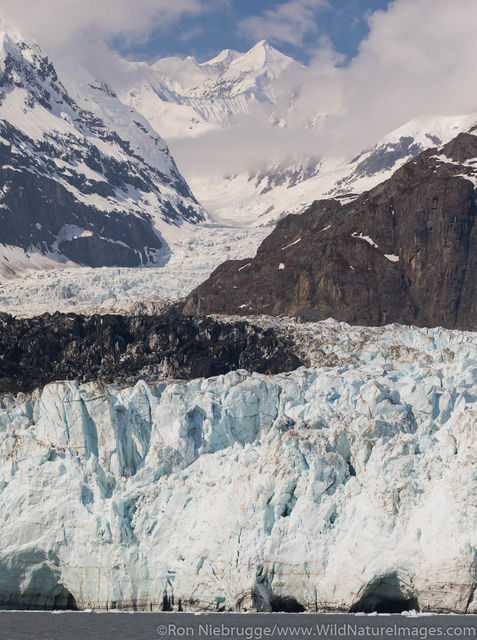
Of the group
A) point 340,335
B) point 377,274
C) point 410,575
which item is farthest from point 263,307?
point 410,575

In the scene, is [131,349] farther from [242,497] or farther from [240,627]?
[240,627]

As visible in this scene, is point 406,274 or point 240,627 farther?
point 406,274

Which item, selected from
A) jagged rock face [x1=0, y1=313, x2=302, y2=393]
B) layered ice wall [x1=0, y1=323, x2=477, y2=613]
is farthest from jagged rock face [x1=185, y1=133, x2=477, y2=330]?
layered ice wall [x1=0, y1=323, x2=477, y2=613]

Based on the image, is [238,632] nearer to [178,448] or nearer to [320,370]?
[178,448]

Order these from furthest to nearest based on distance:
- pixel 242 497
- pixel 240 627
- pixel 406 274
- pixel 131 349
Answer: pixel 406 274, pixel 131 349, pixel 242 497, pixel 240 627

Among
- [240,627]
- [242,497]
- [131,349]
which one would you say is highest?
[131,349]

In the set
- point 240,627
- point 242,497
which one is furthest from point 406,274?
point 240,627
